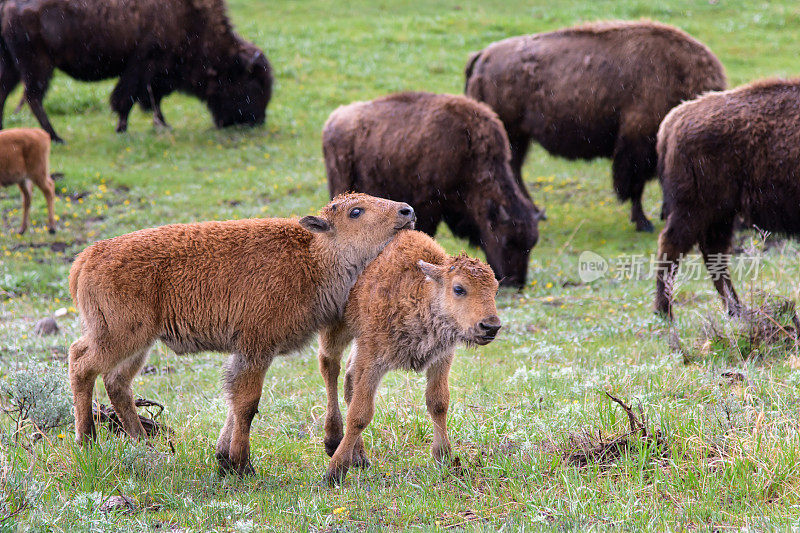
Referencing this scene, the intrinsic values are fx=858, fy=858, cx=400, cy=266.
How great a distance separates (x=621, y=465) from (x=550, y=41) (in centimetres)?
1083

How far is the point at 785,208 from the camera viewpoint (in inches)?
314

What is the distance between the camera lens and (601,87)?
1334 centimetres

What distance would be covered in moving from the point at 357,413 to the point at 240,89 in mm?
14007

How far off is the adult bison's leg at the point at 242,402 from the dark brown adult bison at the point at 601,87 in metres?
9.56

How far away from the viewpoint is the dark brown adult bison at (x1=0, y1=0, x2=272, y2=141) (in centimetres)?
1612

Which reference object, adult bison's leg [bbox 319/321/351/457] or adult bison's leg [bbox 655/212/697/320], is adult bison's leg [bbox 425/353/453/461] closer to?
adult bison's leg [bbox 319/321/351/457]

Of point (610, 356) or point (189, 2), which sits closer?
point (610, 356)

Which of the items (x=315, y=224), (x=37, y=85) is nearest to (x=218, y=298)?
(x=315, y=224)

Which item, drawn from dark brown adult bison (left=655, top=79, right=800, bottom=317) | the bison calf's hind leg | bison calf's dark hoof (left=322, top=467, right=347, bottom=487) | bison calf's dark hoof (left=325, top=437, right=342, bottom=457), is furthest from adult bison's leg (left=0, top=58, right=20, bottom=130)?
bison calf's dark hoof (left=322, top=467, right=347, bottom=487)

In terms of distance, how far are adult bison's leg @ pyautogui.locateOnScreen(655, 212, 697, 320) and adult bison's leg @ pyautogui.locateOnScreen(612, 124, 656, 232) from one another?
455cm

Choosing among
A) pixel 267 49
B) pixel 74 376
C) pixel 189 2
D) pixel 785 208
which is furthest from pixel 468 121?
pixel 267 49

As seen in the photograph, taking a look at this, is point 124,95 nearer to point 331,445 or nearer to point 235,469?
point 331,445

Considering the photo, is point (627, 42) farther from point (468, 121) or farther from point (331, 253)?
point (331, 253)

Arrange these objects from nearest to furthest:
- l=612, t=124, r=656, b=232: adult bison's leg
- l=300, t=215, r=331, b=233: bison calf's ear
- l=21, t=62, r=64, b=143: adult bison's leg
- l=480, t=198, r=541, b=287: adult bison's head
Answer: l=300, t=215, r=331, b=233: bison calf's ear → l=480, t=198, r=541, b=287: adult bison's head → l=612, t=124, r=656, b=232: adult bison's leg → l=21, t=62, r=64, b=143: adult bison's leg
